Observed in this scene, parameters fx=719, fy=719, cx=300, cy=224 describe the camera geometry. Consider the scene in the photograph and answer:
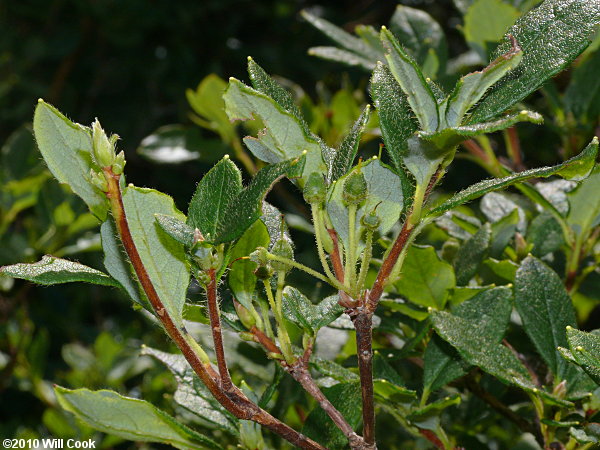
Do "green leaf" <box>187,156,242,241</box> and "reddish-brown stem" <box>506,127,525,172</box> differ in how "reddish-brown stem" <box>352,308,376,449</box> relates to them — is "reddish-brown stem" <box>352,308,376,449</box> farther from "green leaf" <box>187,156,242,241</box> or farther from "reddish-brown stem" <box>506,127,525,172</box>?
"reddish-brown stem" <box>506,127,525,172</box>

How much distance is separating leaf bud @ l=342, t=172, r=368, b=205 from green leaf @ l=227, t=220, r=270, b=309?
0.12m

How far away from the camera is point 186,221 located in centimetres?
70

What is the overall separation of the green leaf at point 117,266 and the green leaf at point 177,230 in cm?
7

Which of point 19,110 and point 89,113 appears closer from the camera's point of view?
point 19,110

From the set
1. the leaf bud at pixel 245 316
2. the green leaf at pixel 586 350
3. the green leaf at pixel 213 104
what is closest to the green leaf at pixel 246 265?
the leaf bud at pixel 245 316

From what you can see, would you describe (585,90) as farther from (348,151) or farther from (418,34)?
(348,151)

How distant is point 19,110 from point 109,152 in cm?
241

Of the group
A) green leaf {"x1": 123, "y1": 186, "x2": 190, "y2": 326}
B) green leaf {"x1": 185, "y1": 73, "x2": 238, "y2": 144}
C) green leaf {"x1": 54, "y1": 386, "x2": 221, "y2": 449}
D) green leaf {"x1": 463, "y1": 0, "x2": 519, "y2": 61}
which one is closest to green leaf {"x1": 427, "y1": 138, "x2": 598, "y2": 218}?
green leaf {"x1": 123, "y1": 186, "x2": 190, "y2": 326}

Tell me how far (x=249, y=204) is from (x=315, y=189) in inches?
3.0

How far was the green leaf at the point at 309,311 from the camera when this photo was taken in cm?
73

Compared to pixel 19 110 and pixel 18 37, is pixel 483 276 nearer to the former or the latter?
pixel 19 110

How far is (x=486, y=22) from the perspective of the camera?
1333mm

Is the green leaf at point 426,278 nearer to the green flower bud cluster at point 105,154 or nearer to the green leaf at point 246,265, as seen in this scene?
the green leaf at point 246,265

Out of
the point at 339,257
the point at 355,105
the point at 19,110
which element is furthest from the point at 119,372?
the point at 339,257
